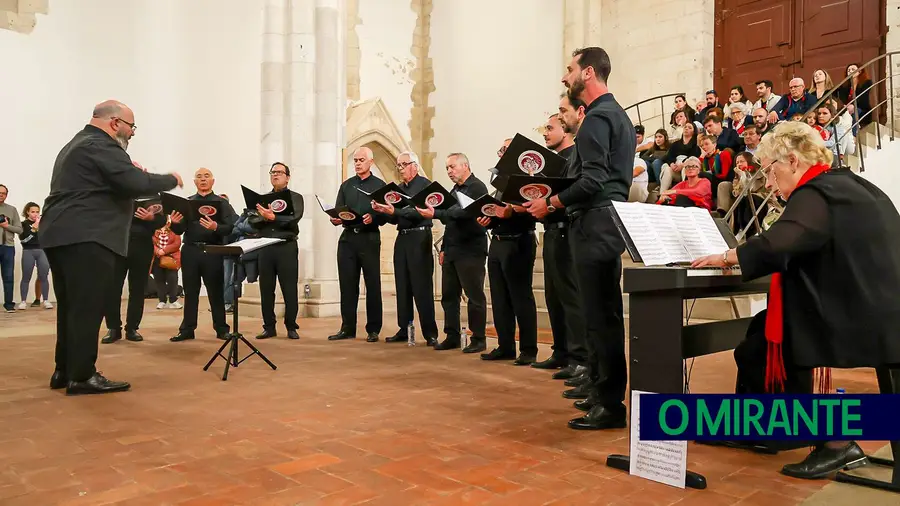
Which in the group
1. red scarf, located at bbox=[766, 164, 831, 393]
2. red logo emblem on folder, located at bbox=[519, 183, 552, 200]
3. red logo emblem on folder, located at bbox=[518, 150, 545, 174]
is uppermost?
red logo emblem on folder, located at bbox=[518, 150, 545, 174]

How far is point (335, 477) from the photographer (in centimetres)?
283

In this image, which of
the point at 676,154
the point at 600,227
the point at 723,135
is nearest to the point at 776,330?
the point at 600,227

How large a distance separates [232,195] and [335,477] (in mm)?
10963

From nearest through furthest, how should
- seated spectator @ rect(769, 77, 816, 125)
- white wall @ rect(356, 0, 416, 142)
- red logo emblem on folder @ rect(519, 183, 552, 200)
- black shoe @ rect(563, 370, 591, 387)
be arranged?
red logo emblem on folder @ rect(519, 183, 552, 200) < black shoe @ rect(563, 370, 591, 387) < seated spectator @ rect(769, 77, 816, 125) < white wall @ rect(356, 0, 416, 142)

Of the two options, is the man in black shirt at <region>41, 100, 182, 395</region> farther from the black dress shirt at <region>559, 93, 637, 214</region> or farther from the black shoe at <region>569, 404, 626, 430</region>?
the black shoe at <region>569, 404, 626, 430</region>

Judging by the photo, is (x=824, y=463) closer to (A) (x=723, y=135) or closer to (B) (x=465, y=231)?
(B) (x=465, y=231)

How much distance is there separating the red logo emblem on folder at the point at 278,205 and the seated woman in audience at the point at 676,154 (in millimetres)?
4761

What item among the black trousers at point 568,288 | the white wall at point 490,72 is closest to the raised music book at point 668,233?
the black trousers at point 568,288

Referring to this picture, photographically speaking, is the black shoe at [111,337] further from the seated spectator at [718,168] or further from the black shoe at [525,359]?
the seated spectator at [718,168]

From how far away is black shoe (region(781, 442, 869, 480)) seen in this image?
2898 millimetres

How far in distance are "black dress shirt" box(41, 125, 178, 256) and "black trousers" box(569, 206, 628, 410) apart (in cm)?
288

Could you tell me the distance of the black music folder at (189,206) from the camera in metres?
6.60

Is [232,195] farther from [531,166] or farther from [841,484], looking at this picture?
[841,484]

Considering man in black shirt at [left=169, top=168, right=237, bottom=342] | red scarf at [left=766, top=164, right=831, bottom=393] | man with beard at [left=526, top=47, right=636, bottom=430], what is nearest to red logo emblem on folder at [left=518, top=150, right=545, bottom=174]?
man with beard at [left=526, top=47, right=636, bottom=430]
